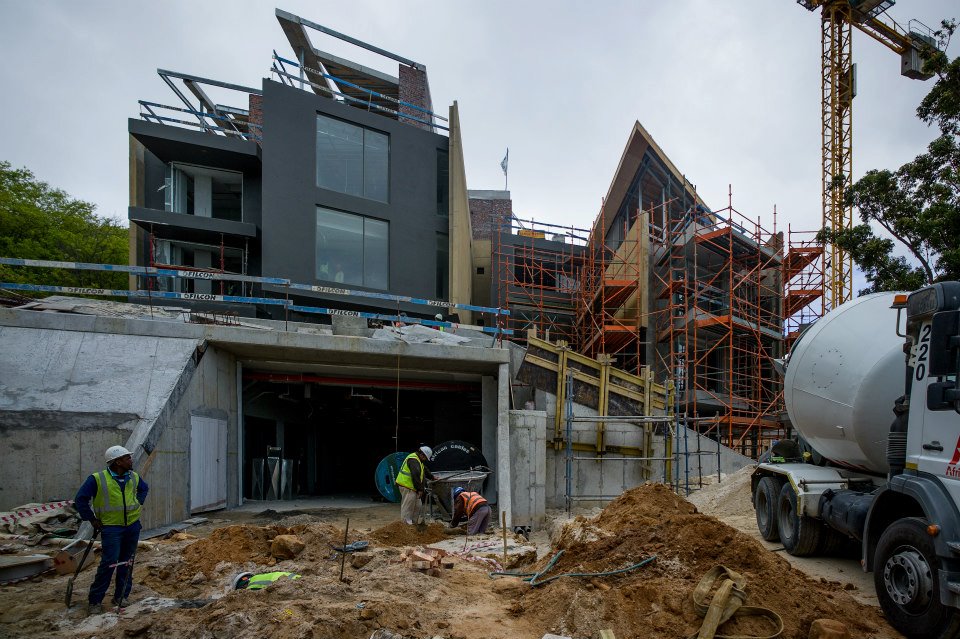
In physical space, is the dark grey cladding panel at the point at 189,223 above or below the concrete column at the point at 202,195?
below

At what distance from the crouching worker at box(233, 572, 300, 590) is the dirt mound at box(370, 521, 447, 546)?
121 inches

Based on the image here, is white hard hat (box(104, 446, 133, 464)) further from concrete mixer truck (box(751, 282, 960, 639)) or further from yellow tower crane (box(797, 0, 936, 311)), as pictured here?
yellow tower crane (box(797, 0, 936, 311))

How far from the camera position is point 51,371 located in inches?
448

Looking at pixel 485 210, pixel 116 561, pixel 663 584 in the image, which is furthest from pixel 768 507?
pixel 485 210

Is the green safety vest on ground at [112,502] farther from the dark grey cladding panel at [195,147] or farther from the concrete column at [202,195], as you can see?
the concrete column at [202,195]

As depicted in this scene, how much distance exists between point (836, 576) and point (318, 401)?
1578 centimetres

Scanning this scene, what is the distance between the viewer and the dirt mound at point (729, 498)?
491 inches

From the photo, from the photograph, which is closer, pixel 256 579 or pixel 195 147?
pixel 256 579

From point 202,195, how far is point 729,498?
20192 millimetres

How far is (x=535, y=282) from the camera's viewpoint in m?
30.7

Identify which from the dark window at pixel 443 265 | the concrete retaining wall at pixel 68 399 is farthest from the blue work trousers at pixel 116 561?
the dark window at pixel 443 265

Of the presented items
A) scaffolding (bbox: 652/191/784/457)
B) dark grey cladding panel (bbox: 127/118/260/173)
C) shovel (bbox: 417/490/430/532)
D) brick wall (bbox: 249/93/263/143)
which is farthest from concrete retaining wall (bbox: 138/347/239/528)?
brick wall (bbox: 249/93/263/143)

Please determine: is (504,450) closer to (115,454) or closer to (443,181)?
(115,454)

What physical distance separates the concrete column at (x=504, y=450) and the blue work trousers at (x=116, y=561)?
7.18 metres
